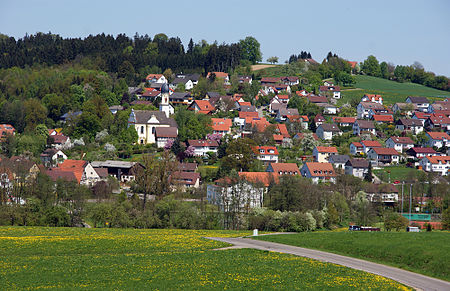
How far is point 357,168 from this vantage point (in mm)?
93312

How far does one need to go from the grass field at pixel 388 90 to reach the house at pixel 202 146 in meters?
45.5

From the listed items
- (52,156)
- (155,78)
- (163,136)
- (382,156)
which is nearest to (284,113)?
(382,156)

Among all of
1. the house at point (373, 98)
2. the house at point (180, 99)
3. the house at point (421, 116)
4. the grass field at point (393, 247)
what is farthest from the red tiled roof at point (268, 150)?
the grass field at point (393, 247)

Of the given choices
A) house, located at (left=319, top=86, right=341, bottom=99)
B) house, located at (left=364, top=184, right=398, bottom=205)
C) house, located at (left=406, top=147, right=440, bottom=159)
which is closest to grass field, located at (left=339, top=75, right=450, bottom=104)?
house, located at (left=319, top=86, right=341, bottom=99)

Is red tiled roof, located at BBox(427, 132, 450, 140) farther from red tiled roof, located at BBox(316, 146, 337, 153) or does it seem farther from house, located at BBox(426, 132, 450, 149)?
red tiled roof, located at BBox(316, 146, 337, 153)

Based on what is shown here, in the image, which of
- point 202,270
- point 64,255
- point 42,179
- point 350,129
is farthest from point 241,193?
point 350,129

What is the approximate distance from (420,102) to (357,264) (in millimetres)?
109206

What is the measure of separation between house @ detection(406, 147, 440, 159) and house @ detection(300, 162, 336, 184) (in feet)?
63.0

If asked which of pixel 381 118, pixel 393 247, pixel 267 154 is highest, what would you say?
pixel 381 118

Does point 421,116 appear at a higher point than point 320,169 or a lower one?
higher

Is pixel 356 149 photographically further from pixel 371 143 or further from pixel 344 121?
pixel 344 121

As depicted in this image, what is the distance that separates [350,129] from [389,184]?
34136 millimetres

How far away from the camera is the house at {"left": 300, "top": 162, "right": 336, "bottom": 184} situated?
8838 cm

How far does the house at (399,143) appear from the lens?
105 metres
